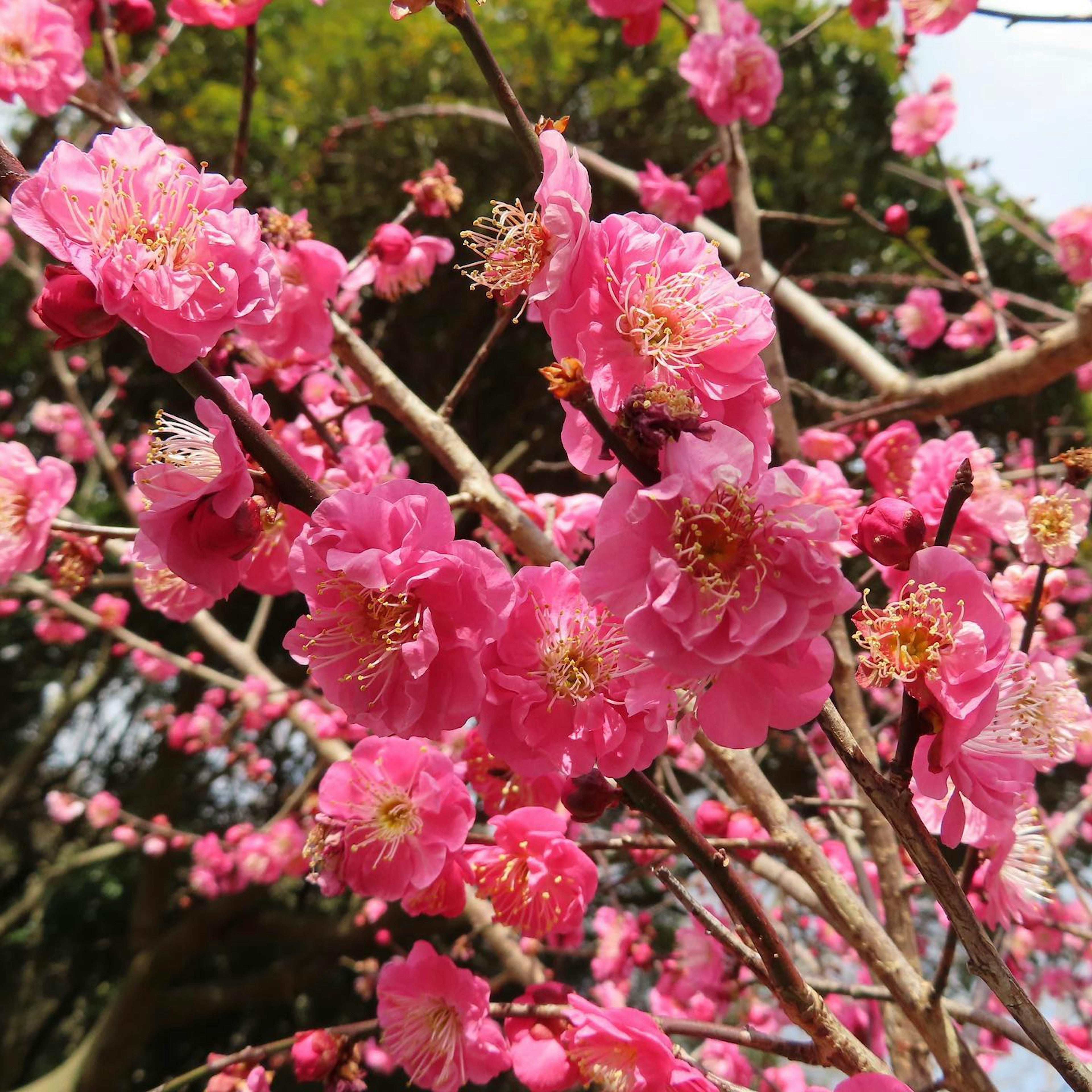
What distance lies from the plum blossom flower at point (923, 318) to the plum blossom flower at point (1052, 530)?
2547 millimetres

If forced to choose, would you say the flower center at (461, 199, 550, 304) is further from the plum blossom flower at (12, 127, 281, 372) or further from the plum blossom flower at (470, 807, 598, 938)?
the plum blossom flower at (470, 807, 598, 938)

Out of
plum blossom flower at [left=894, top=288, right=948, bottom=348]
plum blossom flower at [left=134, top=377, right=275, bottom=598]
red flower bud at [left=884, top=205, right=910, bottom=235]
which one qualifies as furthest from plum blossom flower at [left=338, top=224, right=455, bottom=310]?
plum blossom flower at [left=894, top=288, right=948, bottom=348]

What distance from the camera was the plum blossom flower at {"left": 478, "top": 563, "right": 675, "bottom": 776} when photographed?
72cm

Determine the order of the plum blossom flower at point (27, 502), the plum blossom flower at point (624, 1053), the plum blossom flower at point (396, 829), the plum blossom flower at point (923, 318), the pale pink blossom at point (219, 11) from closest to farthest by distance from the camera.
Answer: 1. the plum blossom flower at point (624, 1053)
2. the plum blossom flower at point (396, 829)
3. the plum blossom flower at point (27, 502)
4. the pale pink blossom at point (219, 11)
5. the plum blossom flower at point (923, 318)

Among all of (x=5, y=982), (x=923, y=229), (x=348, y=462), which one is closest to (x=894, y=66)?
(x=923, y=229)

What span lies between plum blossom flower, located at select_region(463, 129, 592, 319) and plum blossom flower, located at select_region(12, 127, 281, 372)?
24cm

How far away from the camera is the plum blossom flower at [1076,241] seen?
255 centimetres

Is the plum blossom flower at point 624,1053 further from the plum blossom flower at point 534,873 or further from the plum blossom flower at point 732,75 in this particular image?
the plum blossom flower at point 732,75

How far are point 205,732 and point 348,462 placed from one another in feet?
10.1

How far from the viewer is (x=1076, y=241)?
2.59 m

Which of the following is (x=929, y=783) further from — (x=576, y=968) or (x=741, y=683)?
(x=576, y=968)

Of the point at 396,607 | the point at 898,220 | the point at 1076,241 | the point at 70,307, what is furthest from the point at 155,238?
the point at 1076,241

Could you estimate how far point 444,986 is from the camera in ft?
3.84

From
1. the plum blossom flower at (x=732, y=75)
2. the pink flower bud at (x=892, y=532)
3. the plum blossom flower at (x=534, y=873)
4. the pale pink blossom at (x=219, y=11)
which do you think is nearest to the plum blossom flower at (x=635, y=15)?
the plum blossom flower at (x=732, y=75)
